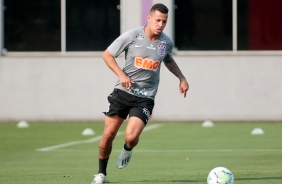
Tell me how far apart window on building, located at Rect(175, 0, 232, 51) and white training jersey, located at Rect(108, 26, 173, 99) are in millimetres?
12289

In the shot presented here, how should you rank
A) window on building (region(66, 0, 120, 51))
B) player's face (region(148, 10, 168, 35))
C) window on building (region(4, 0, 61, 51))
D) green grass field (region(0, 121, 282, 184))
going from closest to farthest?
player's face (region(148, 10, 168, 35)) < green grass field (region(0, 121, 282, 184)) < window on building (region(66, 0, 120, 51)) < window on building (region(4, 0, 61, 51))

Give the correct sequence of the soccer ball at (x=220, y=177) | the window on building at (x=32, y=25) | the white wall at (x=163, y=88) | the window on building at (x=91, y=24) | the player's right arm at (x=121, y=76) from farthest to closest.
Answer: the window on building at (x=32, y=25) < the window on building at (x=91, y=24) < the white wall at (x=163, y=88) < the player's right arm at (x=121, y=76) < the soccer ball at (x=220, y=177)

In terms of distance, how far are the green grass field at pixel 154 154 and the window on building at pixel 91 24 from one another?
6.65ft

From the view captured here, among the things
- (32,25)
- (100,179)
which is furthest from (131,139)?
(32,25)

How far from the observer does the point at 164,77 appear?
2353cm

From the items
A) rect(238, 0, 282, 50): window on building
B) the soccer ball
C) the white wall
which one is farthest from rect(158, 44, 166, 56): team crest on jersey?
rect(238, 0, 282, 50): window on building

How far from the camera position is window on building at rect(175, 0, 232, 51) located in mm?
23422

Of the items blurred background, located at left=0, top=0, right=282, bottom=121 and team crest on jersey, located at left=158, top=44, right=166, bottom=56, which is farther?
blurred background, located at left=0, top=0, right=282, bottom=121

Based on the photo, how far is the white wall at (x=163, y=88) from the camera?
76.3 ft

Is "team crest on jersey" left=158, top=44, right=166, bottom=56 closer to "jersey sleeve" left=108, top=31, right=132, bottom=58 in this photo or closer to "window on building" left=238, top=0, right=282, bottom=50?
"jersey sleeve" left=108, top=31, right=132, bottom=58

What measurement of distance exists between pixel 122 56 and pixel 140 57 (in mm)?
12274

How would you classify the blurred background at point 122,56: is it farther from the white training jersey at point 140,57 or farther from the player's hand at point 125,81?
the player's hand at point 125,81

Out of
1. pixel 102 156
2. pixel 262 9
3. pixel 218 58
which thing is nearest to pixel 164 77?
pixel 218 58

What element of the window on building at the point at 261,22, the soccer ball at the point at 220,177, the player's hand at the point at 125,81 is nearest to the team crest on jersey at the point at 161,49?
the player's hand at the point at 125,81
